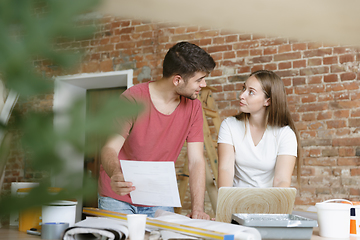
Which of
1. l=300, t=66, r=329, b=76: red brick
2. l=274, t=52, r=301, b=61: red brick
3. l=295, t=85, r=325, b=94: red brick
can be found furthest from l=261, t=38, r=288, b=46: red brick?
l=295, t=85, r=325, b=94: red brick

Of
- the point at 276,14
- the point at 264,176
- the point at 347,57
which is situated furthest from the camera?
the point at 276,14

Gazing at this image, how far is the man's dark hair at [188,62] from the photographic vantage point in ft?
6.27

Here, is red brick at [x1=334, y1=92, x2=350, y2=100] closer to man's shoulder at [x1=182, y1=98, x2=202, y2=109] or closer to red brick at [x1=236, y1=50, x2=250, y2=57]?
red brick at [x1=236, y1=50, x2=250, y2=57]

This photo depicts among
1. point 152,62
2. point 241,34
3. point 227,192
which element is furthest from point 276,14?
point 227,192

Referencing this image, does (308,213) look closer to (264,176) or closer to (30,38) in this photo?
(264,176)

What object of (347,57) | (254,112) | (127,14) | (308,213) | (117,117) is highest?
(127,14)

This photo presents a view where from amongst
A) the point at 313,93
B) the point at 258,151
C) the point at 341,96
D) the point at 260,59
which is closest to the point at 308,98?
the point at 313,93

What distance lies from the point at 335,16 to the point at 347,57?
0.39 metres

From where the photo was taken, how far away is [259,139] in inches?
85.4

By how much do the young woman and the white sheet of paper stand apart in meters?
0.65

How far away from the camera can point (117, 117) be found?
224mm

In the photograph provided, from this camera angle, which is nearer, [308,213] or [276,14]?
[308,213]

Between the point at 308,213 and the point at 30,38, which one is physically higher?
the point at 30,38

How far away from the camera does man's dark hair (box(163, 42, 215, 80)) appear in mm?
1912
